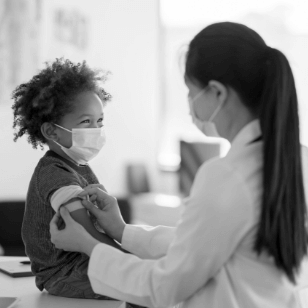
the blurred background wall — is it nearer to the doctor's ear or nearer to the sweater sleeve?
the sweater sleeve

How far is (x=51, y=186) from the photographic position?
54.9 inches

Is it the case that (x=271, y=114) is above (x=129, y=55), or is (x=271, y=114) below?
below

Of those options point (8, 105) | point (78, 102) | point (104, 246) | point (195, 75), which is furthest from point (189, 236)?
point (8, 105)

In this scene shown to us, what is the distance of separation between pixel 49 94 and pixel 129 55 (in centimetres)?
427

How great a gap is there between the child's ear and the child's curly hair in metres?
0.01

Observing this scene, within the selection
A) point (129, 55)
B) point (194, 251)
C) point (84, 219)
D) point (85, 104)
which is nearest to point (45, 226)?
point (84, 219)

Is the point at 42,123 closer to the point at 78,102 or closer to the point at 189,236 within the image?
the point at 78,102

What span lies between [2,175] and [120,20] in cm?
244

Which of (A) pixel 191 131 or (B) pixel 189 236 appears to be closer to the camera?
(B) pixel 189 236

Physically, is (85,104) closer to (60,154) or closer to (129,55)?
(60,154)

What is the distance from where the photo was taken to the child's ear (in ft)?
5.12

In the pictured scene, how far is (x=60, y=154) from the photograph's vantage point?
1.59 meters

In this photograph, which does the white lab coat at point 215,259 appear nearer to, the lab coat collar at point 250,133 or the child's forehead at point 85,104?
the lab coat collar at point 250,133

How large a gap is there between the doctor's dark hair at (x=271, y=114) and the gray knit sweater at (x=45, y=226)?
1.60ft
